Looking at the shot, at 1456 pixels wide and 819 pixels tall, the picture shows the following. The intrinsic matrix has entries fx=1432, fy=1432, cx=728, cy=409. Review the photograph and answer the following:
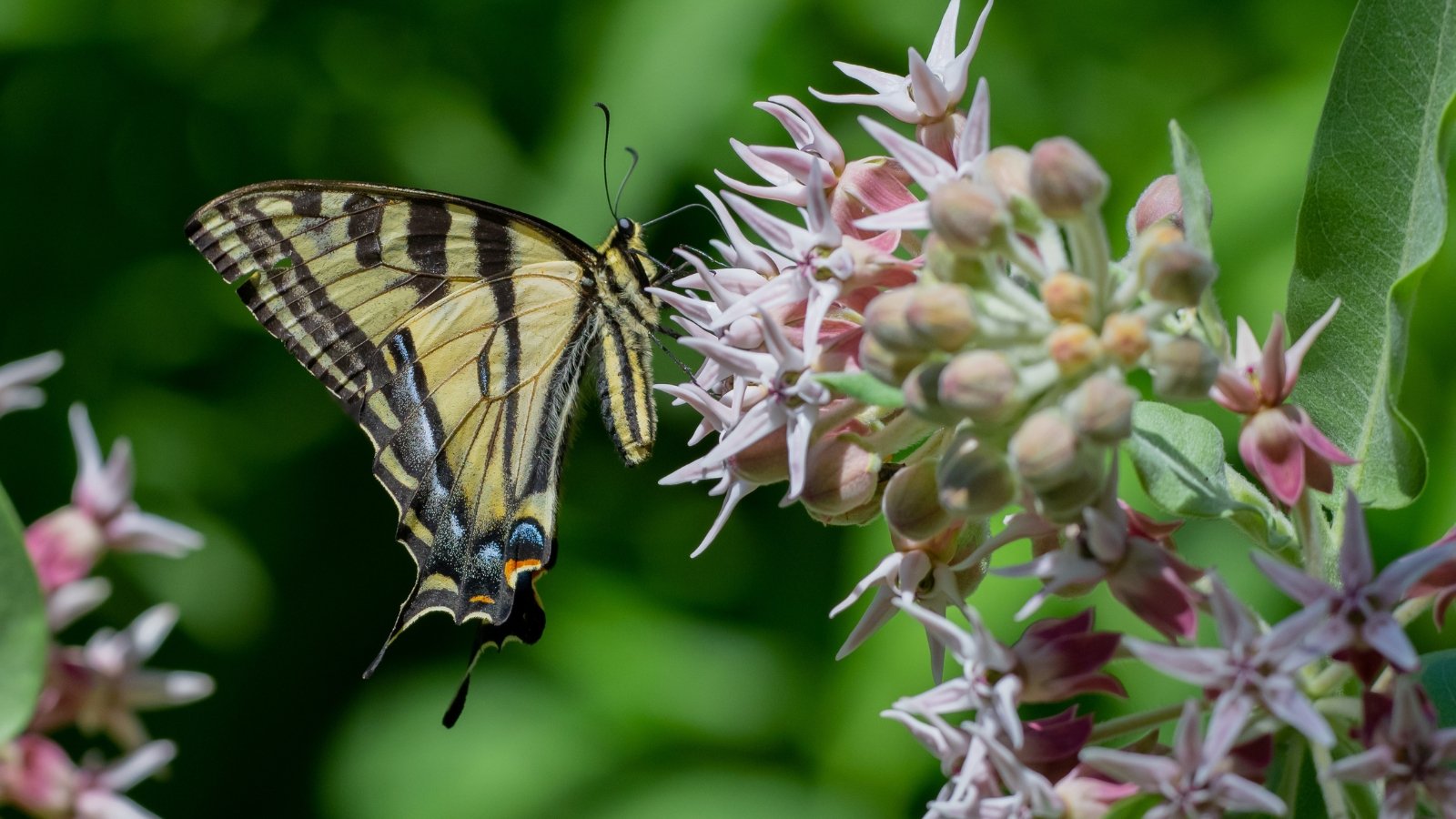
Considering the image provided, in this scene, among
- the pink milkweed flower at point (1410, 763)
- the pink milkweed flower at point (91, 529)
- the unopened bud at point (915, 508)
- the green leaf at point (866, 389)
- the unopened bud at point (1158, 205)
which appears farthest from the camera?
the pink milkweed flower at point (91, 529)

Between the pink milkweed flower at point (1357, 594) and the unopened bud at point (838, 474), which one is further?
the unopened bud at point (838, 474)

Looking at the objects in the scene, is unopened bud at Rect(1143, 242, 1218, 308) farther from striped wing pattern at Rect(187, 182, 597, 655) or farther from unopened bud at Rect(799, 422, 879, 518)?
striped wing pattern at Rect(187, 182, 597, 655)

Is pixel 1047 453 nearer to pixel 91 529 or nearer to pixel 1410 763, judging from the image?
pixel 1410 763

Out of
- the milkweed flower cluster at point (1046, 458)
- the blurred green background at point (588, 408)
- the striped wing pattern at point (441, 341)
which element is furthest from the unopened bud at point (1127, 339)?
the blurred green background at point (588, 408)

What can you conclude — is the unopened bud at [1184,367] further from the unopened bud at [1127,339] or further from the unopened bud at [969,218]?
the unopened bud at [969,218]

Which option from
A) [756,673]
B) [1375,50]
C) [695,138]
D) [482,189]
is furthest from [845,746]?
[1375,50]
